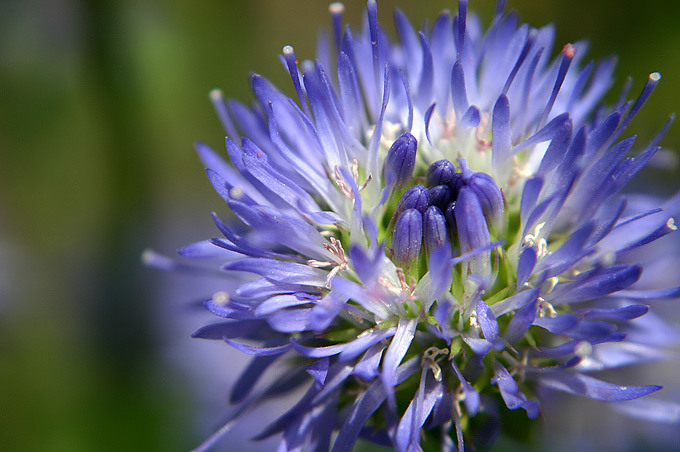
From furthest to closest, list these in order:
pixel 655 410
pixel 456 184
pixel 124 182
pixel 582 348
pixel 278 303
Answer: pixel 124 182 → pixel 655 410 → pixel 456 184 → pixel 278 303 → pixel 582 348

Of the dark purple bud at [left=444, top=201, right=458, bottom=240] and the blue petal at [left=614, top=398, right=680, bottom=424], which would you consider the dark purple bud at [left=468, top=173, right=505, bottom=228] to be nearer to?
the dark purple bud at [left=444, top=201, right=458, bottom=240]

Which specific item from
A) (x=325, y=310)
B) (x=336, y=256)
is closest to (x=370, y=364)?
(x=325, y=310)

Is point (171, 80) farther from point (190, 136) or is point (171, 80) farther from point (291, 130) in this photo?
point (291, 130)

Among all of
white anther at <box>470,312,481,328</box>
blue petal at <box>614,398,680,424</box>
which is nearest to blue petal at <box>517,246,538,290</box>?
white anther at <box>470,312,481,328</box>

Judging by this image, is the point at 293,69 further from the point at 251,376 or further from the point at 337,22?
the point at 251,376

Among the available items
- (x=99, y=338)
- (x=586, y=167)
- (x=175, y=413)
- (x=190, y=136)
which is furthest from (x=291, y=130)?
(x=190, y=136)

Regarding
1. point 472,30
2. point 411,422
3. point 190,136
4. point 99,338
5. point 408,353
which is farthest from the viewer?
point 190,136
